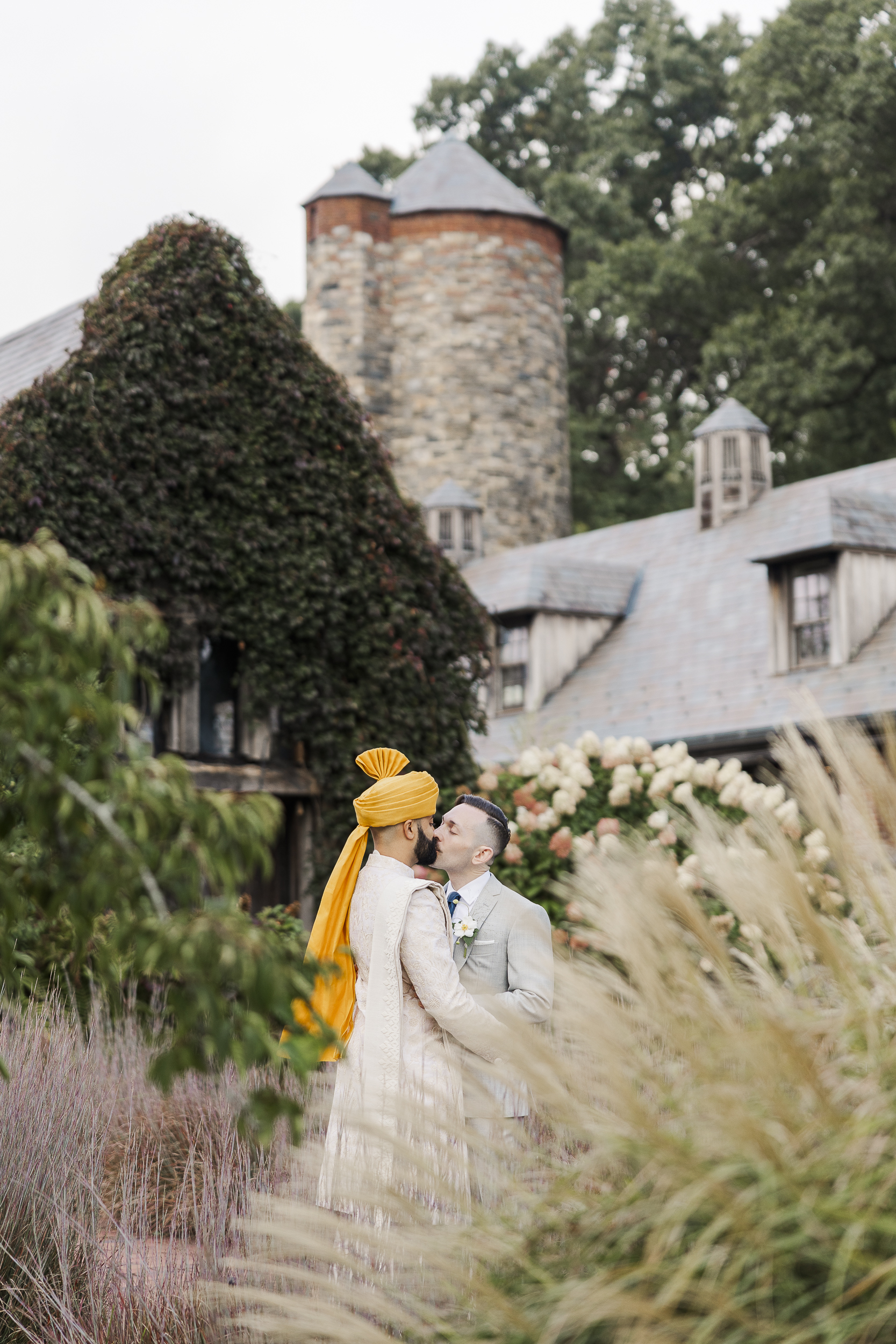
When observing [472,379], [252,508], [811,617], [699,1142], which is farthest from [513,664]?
[699,1142]

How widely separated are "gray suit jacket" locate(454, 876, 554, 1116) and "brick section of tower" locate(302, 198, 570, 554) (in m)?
19.5

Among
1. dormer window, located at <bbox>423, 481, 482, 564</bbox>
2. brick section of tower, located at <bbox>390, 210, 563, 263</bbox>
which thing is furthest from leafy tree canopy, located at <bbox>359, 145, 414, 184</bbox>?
dormer window, located at <bbox>423, 481, 482, 564</bbox>

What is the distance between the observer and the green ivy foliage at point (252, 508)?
411 inches

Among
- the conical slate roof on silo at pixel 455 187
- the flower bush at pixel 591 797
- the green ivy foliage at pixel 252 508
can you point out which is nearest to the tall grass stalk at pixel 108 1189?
the flower bush at pixel 591 797

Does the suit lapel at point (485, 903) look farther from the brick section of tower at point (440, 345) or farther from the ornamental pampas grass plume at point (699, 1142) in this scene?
the brick section of tower at point (440, 345)

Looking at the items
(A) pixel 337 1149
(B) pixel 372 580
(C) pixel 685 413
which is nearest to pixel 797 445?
(C) pixel 685 413

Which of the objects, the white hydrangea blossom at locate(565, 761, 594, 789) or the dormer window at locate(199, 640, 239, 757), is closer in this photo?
the white hydrangea blossom at locate(565, 761, 594, 789)

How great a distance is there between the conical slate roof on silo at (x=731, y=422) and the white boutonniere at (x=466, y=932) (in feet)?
54.8

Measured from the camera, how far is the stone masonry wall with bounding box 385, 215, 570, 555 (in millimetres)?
23844

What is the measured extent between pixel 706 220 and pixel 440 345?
6.94 meters

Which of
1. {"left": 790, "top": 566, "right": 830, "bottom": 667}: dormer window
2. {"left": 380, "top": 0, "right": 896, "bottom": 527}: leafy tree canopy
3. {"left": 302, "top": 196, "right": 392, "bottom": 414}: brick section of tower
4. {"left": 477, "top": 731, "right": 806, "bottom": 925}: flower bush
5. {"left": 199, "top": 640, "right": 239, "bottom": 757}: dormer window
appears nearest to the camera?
{"left": 477, "top": 731, "right": 806, "bottom": 925}: flower bush

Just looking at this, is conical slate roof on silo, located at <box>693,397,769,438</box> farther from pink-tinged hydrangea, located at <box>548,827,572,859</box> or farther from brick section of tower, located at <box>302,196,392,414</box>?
pink-tinged hydrangea, located at <box>548,827,572,859</box>

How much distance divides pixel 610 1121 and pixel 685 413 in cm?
2843

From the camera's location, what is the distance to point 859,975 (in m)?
2.73
